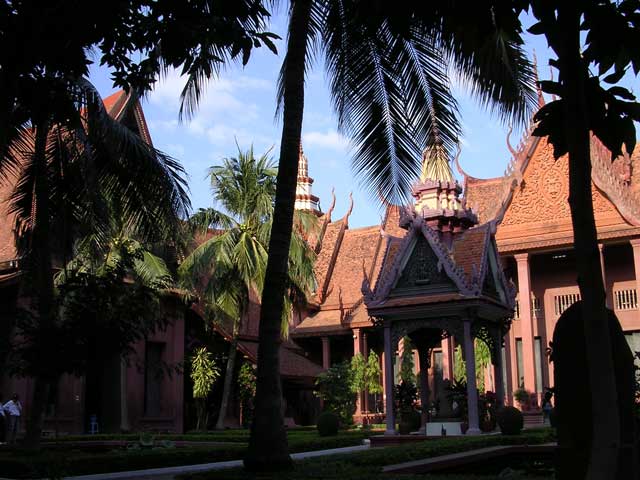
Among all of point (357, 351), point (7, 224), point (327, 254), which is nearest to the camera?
point (7, 224)

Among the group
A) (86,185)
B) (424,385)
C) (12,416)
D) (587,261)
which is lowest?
(12,416)

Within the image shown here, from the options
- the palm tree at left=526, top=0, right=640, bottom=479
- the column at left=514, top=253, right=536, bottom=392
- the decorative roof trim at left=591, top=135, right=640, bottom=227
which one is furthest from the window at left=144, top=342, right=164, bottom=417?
the palm tree at left=526, top=0, right=640, bottom=479

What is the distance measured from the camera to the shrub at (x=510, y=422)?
16078 mm

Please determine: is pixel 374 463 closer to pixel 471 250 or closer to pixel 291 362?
pixel 471 250

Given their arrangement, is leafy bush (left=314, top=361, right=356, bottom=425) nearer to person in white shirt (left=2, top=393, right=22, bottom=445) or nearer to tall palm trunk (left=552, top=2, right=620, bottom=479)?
person in white shirt (left=2, top=393, right=22, bottom=445)

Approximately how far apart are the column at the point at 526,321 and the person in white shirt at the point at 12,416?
1632 centimetres

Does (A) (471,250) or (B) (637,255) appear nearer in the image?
(A) (471,250)

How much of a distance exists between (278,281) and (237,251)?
1648cm

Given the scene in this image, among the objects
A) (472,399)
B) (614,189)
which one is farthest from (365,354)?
(472,399)

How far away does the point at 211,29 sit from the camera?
23.1 feet

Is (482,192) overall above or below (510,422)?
above

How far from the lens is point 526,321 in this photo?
27609mm

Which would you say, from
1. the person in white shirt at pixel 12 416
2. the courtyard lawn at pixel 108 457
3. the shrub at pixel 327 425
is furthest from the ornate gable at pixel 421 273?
the person in white shirt at pixel 12 416

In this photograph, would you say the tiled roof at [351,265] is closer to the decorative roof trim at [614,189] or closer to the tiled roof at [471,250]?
the decorative roof trim at [614,189]
